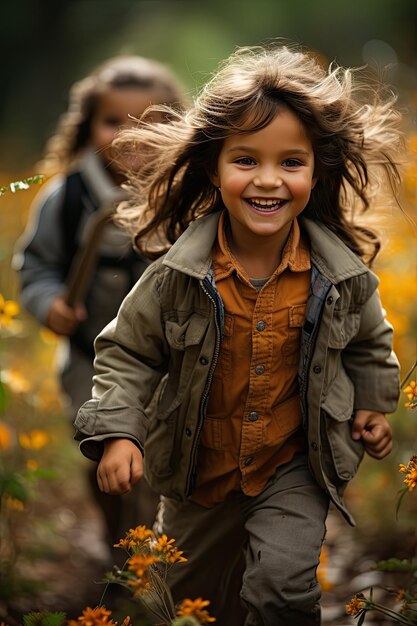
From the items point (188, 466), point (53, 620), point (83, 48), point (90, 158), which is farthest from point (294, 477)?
point (83, 48)

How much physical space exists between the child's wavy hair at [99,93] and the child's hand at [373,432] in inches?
78.4

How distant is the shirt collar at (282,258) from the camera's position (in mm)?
2943

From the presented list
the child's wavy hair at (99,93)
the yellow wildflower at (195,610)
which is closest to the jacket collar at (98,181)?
the child's wavy hair at (99,93)

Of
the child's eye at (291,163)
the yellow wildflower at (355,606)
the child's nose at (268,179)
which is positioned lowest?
the yellow wildflower at (355,606)

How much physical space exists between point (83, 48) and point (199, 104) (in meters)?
16.9

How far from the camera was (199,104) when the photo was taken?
9.98 ft

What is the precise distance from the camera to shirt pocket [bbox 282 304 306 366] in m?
2.94

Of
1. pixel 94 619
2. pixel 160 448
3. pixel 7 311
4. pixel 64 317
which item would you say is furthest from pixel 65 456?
pixel 94 619

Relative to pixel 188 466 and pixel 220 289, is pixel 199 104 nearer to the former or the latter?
pixel 220 289

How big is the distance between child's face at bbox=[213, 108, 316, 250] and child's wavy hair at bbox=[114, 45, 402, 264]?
36 mm

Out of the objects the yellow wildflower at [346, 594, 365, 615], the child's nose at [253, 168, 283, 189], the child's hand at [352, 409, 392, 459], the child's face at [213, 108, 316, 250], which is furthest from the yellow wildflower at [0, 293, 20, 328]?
the yellow wildflower at [346, 594, 365, 615]

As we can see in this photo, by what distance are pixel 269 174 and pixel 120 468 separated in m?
0.86

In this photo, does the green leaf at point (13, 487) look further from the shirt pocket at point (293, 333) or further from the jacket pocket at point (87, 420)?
the shirt pocket at point (293, 333)

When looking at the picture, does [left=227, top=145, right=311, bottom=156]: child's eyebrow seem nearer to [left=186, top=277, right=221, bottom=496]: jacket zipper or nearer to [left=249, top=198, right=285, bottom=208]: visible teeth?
[left=249, top=198, right=285, bottom=208]: visible teeth
